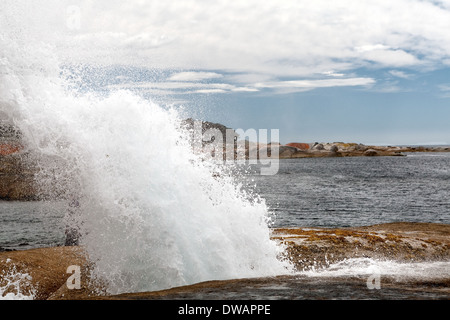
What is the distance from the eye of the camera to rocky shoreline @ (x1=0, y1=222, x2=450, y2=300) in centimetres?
740

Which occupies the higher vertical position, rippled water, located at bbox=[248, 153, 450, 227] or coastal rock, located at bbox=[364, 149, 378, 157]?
coastal rock, located at bbox=[364, 149, 378, 157]

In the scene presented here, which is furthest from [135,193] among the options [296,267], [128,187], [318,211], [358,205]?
[358,205]

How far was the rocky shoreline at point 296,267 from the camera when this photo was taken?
7398 mm

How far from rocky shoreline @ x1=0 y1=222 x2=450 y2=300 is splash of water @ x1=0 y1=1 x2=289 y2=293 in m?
1.48

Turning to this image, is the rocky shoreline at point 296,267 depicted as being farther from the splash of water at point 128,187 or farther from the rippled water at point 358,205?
the rippled water at point 358,205

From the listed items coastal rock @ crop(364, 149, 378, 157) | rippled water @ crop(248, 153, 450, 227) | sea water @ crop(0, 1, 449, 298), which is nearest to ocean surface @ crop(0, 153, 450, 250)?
rippled water @ crop(248, 153, 450, 227)

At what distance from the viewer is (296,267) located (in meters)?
14.1

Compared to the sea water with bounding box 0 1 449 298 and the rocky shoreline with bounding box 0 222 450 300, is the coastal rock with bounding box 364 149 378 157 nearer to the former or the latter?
the rocky shoreline with bounding box 0 222 450 300

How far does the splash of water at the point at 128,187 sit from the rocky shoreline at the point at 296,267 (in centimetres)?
148

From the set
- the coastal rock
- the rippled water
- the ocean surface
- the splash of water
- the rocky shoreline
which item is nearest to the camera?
the rocky shoreline

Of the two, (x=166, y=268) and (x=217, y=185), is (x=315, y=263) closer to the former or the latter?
(x=217, y=185)

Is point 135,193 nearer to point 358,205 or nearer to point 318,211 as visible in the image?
point 318,211

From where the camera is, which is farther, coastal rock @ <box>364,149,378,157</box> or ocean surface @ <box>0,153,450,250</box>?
coastal rock @ <box>364,149,378,157</box>

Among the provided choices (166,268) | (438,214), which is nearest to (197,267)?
(166,268)
